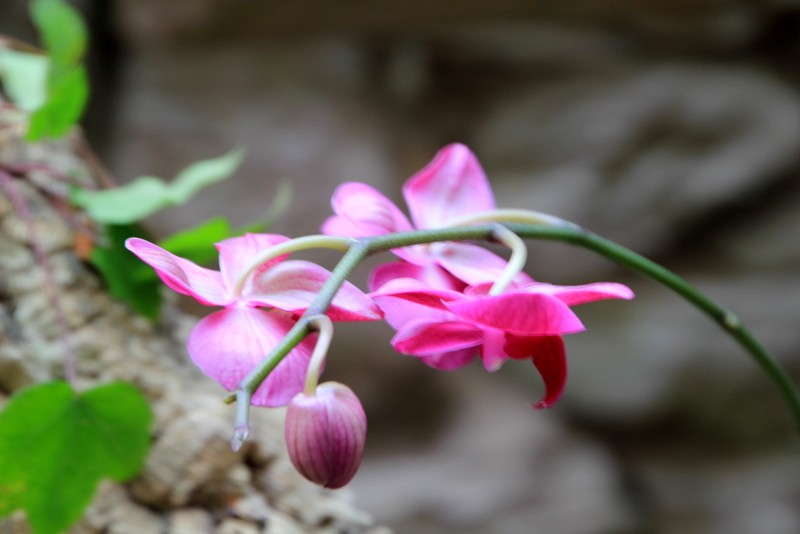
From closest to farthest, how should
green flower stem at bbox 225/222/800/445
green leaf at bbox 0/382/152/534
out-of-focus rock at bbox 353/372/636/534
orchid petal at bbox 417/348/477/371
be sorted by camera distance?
green flower stem at bbox 225/222/800/445 → orchid petal at bbox 417/348/477/371 → green leaf at bbox 0/382/152/534 → out-of-focus rock at bbox 353/372/636/534

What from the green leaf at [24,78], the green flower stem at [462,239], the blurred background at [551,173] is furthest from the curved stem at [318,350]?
the blurred background at [551,173]

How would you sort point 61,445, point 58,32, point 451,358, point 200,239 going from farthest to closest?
point 58,32
point 200,239
point 61,445
point 451,358

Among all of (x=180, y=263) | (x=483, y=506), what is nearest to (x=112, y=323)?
(x=180, y=263)

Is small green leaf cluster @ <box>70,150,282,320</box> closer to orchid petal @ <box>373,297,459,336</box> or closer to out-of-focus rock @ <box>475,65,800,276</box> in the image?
orchid petal @ <box>373,297,459,336</box>

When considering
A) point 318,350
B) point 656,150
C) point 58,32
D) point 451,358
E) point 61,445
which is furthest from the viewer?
point 656,150

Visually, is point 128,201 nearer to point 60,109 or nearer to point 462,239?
point 60,109

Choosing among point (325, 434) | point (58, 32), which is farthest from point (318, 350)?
point (58, 32)

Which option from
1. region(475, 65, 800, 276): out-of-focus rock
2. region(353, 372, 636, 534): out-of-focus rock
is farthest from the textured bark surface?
region(475, 65, 800, 276): out-of-focus rock
